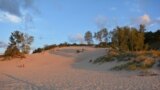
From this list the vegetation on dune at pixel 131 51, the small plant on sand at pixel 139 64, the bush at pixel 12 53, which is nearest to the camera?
the small plant on sand at pixel 139 64

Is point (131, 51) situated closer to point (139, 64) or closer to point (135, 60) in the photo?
point (135, 60)

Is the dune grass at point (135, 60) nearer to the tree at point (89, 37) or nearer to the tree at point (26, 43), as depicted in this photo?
the tree at point (26, 43)

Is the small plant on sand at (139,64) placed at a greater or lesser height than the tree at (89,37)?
lesser

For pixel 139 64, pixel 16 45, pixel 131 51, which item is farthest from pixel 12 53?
pixel 139 64

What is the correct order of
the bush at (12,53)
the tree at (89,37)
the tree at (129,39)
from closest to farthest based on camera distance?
1. the tree at (129,39)
2. the bush at (12,53)
3. the tree at (89,37)

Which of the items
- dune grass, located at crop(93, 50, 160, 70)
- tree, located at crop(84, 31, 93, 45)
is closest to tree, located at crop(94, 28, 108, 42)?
tree, located at crop(84, 31, 93, 45)

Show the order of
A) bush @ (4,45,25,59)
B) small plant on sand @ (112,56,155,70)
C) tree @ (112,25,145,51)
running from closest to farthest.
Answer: small plant on sand @ (112,56,155,70), tree @ (112,25,145,51), bush @ (4,45,25,59)

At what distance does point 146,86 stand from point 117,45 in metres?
23.5

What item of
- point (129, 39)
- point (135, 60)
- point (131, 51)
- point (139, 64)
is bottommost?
point (139, 64)

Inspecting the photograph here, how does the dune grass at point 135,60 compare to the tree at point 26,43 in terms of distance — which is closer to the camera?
the dune grass at point 135,60

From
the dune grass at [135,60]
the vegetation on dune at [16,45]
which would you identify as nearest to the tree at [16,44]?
the vegetation on dune at [16,45]

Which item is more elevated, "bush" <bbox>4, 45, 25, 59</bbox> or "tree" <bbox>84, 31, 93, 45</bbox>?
"tree" <bbox>84, 31, 93, 45</bbox>

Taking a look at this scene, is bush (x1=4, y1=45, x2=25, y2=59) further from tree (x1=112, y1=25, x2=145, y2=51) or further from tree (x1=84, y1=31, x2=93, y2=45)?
tree (x1=84, y1=31, x2=93, y2=45)

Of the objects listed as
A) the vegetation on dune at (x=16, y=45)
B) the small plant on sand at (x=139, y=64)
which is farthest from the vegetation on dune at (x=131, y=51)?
the vegetation on dune at (x=16, y=45)
